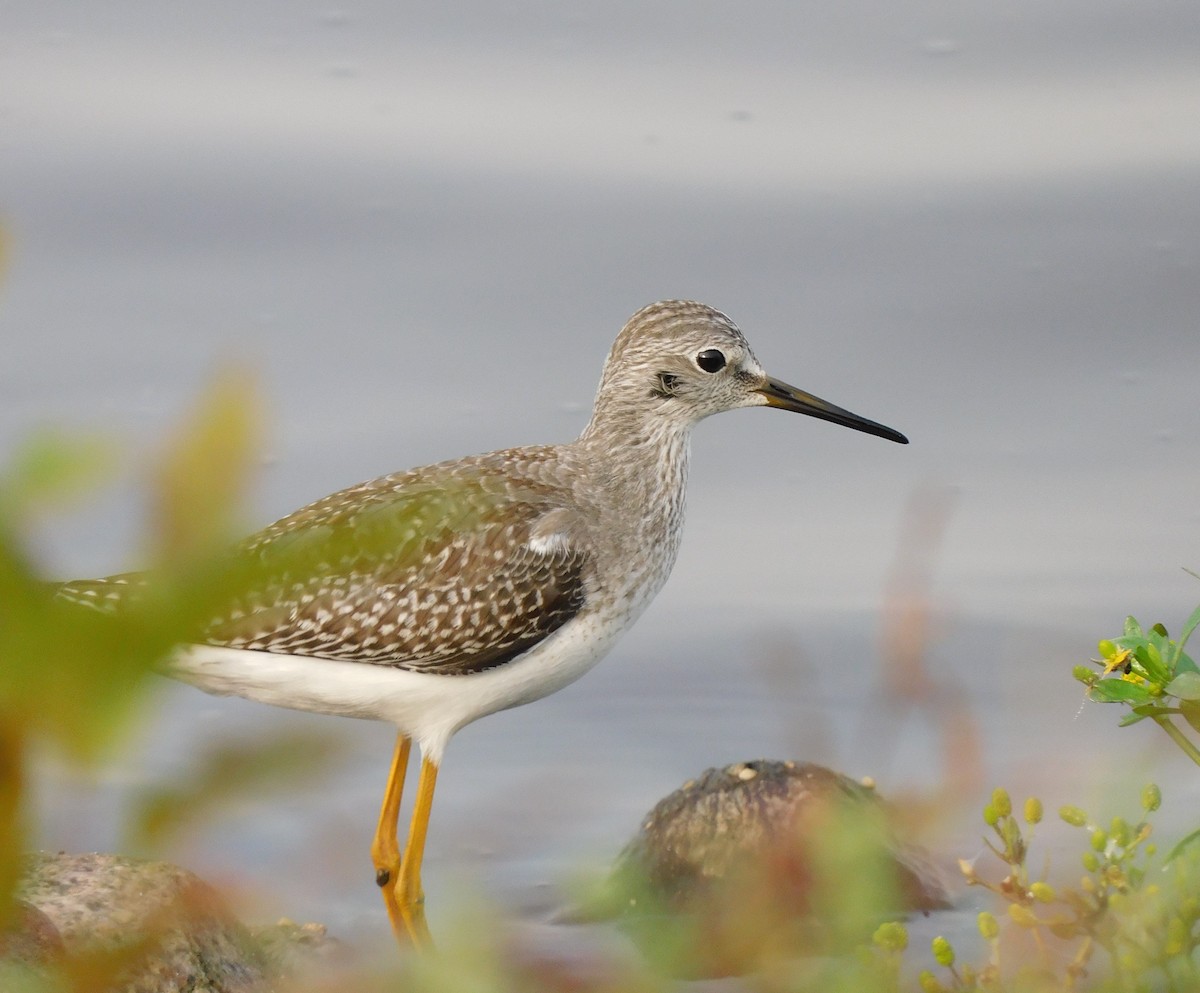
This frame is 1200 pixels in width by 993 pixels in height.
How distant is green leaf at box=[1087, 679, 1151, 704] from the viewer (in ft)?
9.03

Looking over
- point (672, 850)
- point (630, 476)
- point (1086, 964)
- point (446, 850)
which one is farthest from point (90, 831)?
point (630, 476)

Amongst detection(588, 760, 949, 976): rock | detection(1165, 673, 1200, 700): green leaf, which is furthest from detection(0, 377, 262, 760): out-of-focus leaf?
detection(1165, 673, 1200, 700): green leaf

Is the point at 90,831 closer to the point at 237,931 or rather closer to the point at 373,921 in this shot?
the point at 237,931

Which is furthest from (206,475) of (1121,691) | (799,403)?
(799,403)

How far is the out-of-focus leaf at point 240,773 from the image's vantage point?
4.30 ft

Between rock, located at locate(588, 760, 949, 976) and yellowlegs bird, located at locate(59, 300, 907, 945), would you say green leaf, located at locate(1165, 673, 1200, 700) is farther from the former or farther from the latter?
yellowlegs bird, located at locate(59, 300, 907, 945)

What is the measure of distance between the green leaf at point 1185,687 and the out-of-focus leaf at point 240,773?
184 cm

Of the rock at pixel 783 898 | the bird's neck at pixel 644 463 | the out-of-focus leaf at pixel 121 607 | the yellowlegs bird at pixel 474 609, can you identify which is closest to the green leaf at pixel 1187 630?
the rock at pixel 783 898

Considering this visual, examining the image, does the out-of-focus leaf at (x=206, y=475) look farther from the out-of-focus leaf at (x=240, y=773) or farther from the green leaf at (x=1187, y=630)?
the green leaf at (x=1187, y=630)

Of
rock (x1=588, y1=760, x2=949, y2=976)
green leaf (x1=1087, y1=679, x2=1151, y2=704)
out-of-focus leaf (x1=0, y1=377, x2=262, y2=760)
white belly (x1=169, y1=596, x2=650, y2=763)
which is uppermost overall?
out-of-focus leaf (x1=0, y1=377, x2=262, y2=760)

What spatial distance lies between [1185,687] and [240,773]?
188 cm

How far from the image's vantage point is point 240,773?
1.33 m

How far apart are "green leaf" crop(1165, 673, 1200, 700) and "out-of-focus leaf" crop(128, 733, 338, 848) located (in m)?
1.84

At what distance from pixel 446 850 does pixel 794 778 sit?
4.89 metres
